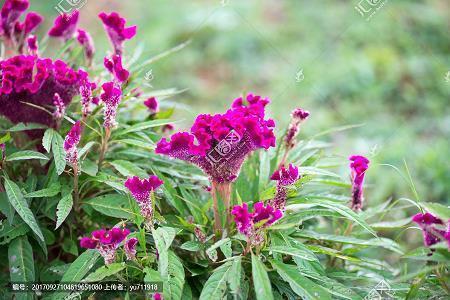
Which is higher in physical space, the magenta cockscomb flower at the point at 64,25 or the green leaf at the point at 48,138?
the magenta cockscomb flower at the point at 64,25

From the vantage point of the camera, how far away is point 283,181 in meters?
1.90

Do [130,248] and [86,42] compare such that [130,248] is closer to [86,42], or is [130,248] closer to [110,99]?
[110,99]

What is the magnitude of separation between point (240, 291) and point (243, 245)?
0.21 meters

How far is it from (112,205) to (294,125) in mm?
832

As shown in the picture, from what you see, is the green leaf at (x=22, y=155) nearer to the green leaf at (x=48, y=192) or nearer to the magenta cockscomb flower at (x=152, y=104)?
the green leaf at (x=48, y=192)

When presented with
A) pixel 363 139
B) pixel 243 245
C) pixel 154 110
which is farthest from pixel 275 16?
pixel 243 245

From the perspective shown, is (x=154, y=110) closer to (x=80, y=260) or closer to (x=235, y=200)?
(x=235, y=200)

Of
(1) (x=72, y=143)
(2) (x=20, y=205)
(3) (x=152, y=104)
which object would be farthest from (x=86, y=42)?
(2) (x=20, y=205)

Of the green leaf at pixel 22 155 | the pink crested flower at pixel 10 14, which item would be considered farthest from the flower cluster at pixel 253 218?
the pink crested flower at pixel 10 14

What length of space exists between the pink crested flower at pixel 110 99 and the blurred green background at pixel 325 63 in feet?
9.23

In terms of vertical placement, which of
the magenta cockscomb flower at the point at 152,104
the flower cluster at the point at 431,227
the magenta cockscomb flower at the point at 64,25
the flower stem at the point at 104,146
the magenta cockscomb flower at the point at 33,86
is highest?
the magenta cockscomb flower at the point at 64,25

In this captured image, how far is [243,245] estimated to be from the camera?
78.7 inches

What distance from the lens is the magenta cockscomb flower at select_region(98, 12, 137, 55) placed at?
2.31 m

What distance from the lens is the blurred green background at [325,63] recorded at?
514cm
